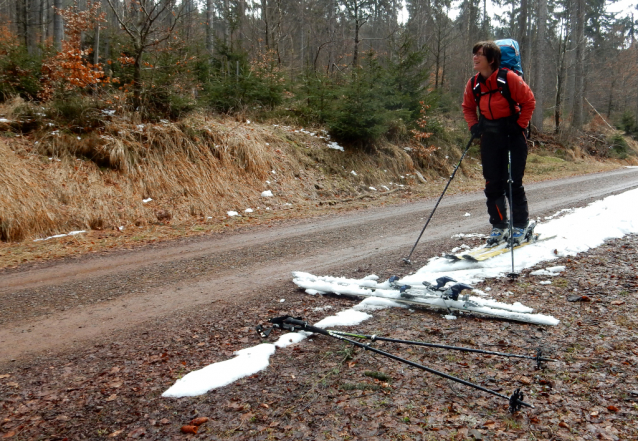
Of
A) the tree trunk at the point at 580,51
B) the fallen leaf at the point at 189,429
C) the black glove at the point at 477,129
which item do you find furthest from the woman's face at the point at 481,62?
the tree trunk at the point at 580,51

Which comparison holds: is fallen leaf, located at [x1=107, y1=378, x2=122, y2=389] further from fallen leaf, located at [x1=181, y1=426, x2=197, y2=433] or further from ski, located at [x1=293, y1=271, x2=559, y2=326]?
ski, located at [x1=293, y1=271, x2=559, y2=326]

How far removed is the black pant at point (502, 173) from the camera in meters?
5.27

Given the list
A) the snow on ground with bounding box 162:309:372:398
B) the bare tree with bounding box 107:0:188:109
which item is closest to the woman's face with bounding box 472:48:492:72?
the snow on ground with bounding box 162:309:372:398

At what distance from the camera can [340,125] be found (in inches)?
517

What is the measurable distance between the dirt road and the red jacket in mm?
1932

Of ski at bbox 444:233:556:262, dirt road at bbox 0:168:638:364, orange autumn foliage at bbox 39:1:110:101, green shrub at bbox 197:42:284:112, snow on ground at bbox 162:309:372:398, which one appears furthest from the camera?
green shrub at bbox 197:42:284:112

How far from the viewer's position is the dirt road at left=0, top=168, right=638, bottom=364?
3.75m

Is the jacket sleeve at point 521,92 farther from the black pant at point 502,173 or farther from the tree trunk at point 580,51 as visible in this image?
the tree trunk at point 580,51

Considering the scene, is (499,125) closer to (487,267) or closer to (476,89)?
(476,89)

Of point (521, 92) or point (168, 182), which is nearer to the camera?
point (521, 92)

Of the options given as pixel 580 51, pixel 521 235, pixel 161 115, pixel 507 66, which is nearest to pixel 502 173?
pixel 521 235

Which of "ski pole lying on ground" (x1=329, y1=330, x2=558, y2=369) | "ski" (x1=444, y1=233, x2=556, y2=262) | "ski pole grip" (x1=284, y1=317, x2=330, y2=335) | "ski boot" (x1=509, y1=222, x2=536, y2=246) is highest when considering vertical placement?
"ski boot" (x1=509, y1=222, x2=536, y2=246)

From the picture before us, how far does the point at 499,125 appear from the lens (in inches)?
204

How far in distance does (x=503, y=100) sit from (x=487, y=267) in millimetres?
2029
